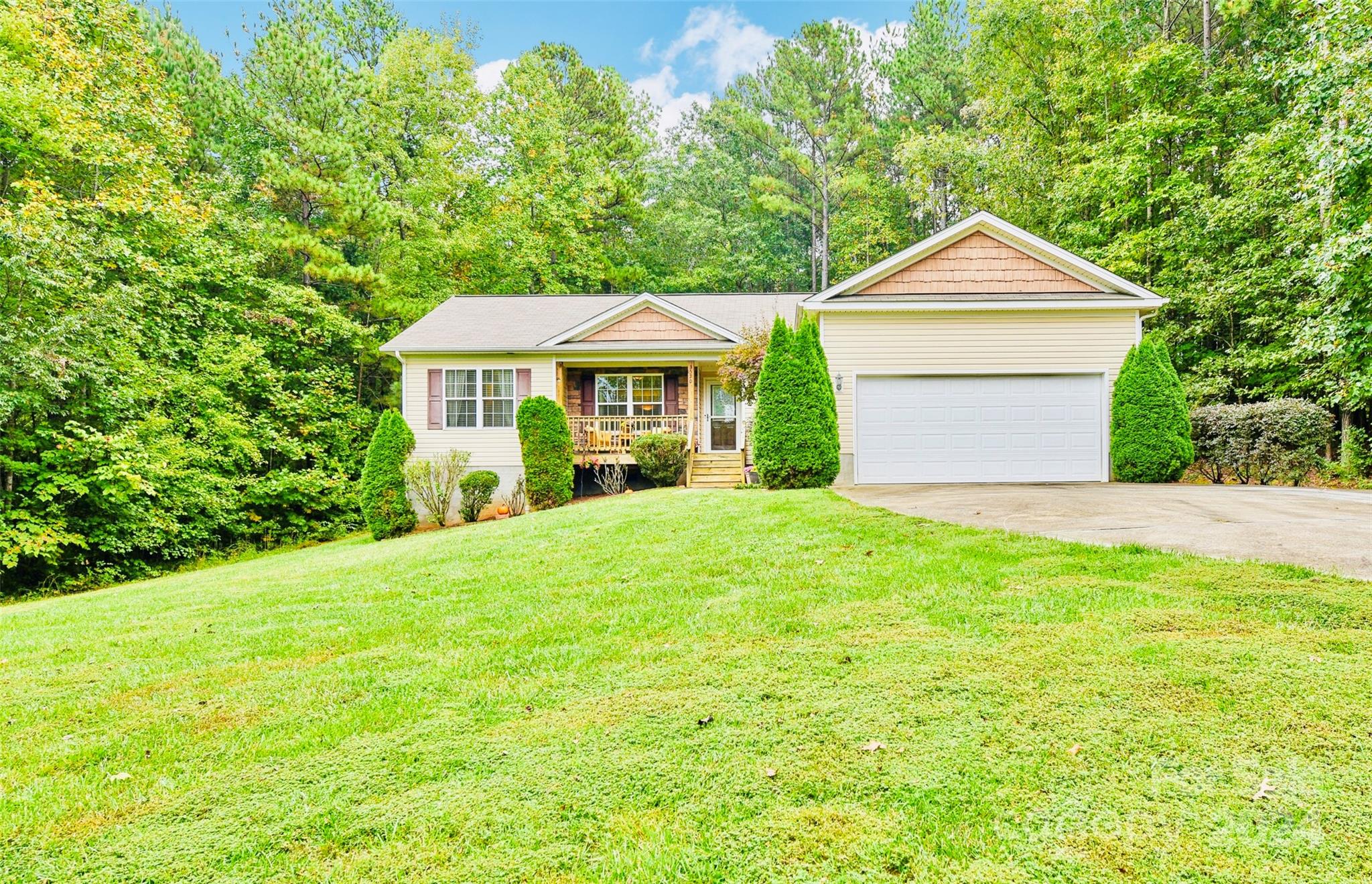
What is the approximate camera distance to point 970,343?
11586 millimetres

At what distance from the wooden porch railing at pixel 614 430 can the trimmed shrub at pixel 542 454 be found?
5.41 feet

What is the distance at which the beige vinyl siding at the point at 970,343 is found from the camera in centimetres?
1148

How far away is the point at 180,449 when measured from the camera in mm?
12188

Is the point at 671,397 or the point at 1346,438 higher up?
the point at 671,397

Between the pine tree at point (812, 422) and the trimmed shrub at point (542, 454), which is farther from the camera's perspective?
the trimmed shrub at point (542, 454)

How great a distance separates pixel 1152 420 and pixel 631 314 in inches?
406

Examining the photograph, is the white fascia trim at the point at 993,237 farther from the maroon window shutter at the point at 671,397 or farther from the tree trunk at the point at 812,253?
the tree trunk at the point at 812,253

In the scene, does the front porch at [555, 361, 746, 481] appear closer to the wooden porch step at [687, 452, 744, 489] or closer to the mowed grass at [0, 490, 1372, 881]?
the wooden porch step at [687, 452, 744, 489]

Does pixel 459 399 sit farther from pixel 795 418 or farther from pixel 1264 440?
pixel 1264 440

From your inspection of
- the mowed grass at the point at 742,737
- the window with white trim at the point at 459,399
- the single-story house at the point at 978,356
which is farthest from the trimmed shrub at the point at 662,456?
the mowed grass at the point at 742,737


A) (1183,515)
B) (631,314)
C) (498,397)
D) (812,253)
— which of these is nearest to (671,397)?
(631,314)

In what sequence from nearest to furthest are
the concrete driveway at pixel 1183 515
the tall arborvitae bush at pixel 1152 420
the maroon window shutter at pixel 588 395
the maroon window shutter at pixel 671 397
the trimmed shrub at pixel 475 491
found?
1. the concrete driveway at pixel 1183 515
2. the tall arborvitae bush at pixel 1152 420
3. the trimmed shrub at pixel 475 491
4. the maroon window shutter at pixel 671 397
5. the maroon window shutter at pixel 588 395

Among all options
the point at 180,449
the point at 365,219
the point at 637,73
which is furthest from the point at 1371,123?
the point at 637,73

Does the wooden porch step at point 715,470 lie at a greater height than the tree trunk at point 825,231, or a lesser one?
lesser
